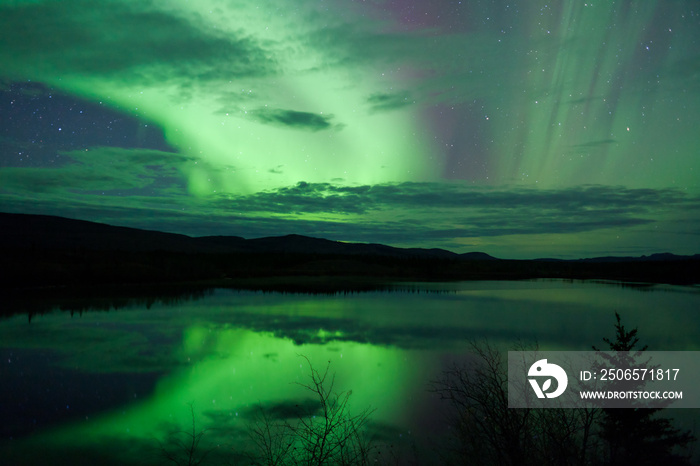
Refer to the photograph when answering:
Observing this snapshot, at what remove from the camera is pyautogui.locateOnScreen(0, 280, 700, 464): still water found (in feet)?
24.1

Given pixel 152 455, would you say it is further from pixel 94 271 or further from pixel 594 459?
pixel 94 271

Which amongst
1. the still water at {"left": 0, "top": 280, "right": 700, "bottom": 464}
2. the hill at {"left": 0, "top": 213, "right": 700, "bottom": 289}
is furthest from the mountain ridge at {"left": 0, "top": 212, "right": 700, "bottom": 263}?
the still water at {"left": 0, "top": 280, "right": 700, "bottom": 464}

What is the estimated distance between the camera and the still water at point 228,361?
7.34 m

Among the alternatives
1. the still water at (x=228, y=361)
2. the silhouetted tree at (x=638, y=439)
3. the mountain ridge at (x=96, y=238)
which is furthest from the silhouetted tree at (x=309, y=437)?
the mountain ridge at (x=96, y=238)

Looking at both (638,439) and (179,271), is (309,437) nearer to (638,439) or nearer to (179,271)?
(638,439)

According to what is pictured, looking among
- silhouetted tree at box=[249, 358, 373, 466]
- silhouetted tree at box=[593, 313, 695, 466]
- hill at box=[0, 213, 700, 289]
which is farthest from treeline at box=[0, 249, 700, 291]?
silhouetted tree at box=[593, 313, 695, 466]

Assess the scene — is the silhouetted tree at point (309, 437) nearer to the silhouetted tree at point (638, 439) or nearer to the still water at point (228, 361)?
the still water at point (228, 361)

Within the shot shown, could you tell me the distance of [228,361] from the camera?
11.9 m

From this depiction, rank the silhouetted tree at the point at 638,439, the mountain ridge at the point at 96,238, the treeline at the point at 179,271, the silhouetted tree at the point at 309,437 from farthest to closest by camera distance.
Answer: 1. the mountain ridge at the point at 96,238
2. the treeline at the point at 179,271
3. the silhouetted tree at the point at 309,437
4. the silhouetted tree at the point at 638,439

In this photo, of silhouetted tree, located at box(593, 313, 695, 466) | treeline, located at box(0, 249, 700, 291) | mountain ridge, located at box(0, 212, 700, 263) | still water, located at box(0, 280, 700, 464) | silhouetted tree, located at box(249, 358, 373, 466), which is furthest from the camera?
mountain ridge, located at box(0, 212, 700, 263)

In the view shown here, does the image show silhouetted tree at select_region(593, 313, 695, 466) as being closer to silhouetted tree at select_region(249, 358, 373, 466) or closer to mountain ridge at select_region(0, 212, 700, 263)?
silhouetted tree at select_region(249, 358, 373, 466)

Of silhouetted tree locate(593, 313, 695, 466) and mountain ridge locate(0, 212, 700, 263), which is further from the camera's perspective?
mountain ridge locate(0, 212, 700, 263)

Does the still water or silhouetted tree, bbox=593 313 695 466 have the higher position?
silhouetted tree, bbox=593 313 695 466

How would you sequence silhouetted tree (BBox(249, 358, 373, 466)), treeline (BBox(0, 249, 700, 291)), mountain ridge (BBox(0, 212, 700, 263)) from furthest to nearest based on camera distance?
mountain ridge (BBox(0, 212, 700, 263))
treeline (BBox(0, 249, 700, 291))
silhouetted tree (BBox(249, 358, 373, 466))
